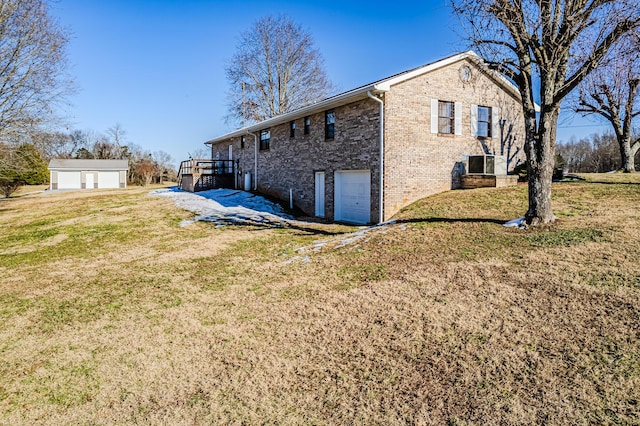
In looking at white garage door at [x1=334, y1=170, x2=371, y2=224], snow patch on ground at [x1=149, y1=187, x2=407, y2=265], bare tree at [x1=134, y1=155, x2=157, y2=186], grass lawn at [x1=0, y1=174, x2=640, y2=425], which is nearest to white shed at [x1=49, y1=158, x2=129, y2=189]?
bare tree at [x1=134, y1=155, x2=157, y2=186]

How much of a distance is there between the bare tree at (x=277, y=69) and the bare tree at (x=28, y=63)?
17.2m

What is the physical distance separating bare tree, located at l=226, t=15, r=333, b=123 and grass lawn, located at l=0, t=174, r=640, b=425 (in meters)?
25.0

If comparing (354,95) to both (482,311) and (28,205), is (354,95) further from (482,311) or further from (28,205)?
(28,205)

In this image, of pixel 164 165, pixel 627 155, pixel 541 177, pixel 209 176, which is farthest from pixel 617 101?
pixel 164 165

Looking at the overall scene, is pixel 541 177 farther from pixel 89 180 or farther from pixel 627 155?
pixel 89 180

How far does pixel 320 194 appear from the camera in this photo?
52.0ft

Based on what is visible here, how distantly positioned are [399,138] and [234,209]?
8358 mm

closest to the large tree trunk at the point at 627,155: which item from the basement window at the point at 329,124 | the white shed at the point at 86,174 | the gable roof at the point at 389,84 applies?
the gable roof at the point at 389,84

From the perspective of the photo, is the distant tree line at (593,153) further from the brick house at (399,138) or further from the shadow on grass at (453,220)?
the shadow on grass at (453,220)

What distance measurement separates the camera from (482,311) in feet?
16.0

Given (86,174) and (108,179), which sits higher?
(86,174)

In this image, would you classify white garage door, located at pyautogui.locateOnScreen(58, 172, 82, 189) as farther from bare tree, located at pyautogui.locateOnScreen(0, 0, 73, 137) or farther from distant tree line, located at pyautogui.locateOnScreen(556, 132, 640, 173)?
distant tree line, located at pyautogui.locateOnScreen(556, 132, 640, 173)

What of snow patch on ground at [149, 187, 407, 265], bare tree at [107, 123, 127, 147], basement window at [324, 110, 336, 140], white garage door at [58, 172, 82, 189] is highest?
bare tree at [107, 123, 127, 147]

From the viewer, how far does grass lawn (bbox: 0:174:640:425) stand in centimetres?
338
